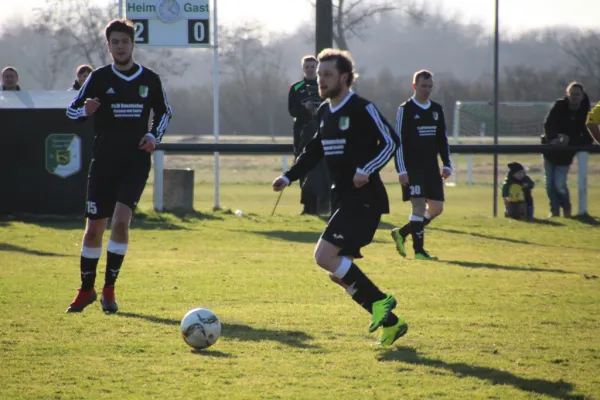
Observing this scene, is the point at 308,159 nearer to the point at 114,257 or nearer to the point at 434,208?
the point at 114,257

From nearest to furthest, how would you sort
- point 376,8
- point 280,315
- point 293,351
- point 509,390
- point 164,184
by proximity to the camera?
point 509,390 → point 293,351 → point 280,315 → point 164,184 → point 376,8

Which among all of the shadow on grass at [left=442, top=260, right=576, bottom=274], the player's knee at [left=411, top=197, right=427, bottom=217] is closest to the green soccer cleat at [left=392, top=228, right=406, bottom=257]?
the player's knee at [left=411, top=197, right=427, bottom=217]

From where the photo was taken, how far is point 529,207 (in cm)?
1736

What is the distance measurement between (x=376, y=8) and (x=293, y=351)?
3444cm

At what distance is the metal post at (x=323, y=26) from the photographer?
18.2 metres

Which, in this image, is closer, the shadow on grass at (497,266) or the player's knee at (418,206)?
the shadow on grass at (497,266)

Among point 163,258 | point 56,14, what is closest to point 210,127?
point 56,14

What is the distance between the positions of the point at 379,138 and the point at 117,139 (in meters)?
2.21

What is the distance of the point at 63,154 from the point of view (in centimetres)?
1515

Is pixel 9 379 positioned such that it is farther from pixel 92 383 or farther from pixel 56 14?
pixel 56 14

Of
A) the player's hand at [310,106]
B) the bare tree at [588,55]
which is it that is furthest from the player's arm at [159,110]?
the bare tree at [588,55]

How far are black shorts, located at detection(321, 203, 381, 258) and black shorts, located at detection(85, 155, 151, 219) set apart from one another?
1868 millimetres

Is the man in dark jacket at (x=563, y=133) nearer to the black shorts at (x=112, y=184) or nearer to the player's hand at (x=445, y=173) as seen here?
the player's hand at (x=445, y=173)

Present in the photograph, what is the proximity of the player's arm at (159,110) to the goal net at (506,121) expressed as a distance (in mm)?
29830
